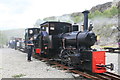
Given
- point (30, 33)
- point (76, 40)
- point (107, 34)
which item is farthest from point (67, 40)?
point (107, 34)

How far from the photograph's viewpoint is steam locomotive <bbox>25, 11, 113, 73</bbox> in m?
6.88

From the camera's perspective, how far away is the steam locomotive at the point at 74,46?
22.6 feet

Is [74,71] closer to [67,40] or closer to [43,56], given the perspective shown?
[67,40]

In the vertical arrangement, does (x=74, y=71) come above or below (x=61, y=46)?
below

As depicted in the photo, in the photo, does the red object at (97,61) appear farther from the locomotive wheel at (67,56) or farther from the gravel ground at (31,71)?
the locomotive wheel at (67,56)

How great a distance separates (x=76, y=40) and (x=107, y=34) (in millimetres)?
30819

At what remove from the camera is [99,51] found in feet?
22.5

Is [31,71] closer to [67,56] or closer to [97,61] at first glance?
[67,56]

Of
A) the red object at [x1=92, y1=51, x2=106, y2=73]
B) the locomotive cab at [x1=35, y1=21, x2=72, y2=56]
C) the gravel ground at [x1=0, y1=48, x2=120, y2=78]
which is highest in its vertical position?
the locomotive cab at [x1=35, y1=21, x2=72, y2=56]

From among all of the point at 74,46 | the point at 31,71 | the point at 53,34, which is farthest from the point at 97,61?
the point at 53,34

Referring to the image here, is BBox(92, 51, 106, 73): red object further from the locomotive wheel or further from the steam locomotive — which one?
the locomotive wheel

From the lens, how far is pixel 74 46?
28.0 ft

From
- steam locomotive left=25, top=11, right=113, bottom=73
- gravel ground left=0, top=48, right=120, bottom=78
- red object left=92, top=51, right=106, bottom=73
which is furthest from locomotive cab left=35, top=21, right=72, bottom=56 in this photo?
red object left=92, top=51, right=106, bottom=73

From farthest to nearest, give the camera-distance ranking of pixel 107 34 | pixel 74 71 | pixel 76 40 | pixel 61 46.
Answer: pixel 107 34 → pixel 61 46 → pixel 76 40 → pixel 74 71
